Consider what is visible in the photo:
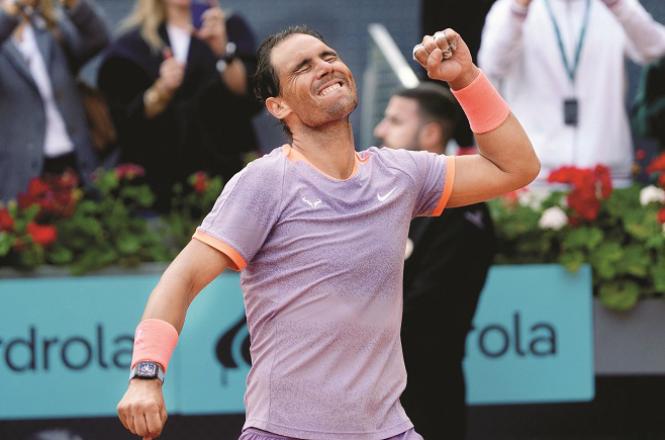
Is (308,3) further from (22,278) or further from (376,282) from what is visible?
(376,282)

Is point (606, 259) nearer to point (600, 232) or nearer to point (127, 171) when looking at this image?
point (600, 232)

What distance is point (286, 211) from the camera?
3.15m

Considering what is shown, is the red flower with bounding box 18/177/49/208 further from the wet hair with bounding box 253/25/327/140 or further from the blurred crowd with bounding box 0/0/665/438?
the wet hair with bounding box 253/25/327/140

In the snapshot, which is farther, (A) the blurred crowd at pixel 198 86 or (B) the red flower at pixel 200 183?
(A) the blurred crowd at pixel 198 86

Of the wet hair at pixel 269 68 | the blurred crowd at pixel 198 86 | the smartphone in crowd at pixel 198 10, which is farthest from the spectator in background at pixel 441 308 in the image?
the smartphone in crowd at pixel 198 10

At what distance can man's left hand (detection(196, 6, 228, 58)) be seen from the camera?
6707 mm

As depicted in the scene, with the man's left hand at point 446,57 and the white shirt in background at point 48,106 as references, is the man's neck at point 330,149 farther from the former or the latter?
the white shirt in background at point 48,106

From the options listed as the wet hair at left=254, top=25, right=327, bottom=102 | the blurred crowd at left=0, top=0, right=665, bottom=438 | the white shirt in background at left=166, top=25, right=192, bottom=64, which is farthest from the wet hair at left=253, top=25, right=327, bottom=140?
the white shirt in background at left=166, top=25, right=192, bottom=64

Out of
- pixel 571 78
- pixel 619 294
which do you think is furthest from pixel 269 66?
pixel 571 78

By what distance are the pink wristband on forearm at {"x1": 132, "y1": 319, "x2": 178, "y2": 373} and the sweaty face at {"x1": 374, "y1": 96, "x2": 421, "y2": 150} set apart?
2329 millimetres

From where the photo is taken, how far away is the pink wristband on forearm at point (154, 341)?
2914 mm

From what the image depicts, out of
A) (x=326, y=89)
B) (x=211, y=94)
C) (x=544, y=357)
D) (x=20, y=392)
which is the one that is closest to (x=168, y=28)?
(x=211, y=94)

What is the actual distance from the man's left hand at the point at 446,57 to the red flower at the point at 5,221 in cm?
307

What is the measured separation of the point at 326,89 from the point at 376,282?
502 millimetres
